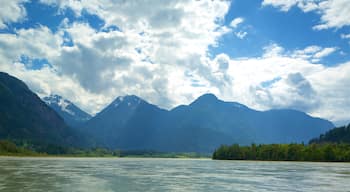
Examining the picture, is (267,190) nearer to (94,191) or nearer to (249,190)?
(249,190)

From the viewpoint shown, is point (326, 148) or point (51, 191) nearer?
point (51, 191)

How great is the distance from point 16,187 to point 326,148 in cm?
16394

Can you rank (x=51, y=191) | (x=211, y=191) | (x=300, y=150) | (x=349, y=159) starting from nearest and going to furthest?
1. (x=51, y=191)
2. (x=211, y=191)
3. (x=349, y=159)
4. (x=300, y=150)

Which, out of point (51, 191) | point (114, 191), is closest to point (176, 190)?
point (114, 191)

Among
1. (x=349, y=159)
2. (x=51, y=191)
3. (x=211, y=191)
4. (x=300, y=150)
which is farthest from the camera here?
(x=300, y=150)

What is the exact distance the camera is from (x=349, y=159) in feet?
572

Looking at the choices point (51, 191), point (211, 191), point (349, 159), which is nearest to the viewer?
point (51, 191)

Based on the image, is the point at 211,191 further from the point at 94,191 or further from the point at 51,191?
the point at 51,191

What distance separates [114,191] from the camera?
48.4m

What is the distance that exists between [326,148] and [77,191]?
161 metres

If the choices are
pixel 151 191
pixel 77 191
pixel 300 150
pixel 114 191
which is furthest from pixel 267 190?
pixel 300 150

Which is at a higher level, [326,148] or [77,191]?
[326,148]

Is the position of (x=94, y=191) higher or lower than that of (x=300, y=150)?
lower

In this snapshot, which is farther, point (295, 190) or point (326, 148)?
point (326, 148)
